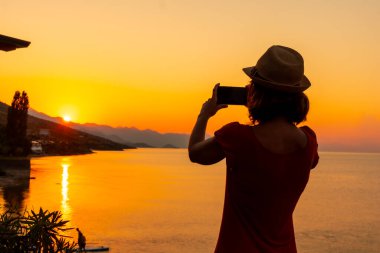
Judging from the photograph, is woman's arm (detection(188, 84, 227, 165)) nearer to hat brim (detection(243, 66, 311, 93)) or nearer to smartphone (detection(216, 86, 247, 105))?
smartphone (detection(216, 86, 247, 105))

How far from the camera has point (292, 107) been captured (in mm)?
2566

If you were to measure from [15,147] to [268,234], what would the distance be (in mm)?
39748

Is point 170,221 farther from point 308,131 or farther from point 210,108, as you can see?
point 210,108

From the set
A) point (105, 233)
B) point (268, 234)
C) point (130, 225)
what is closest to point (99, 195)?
point (130, 225)

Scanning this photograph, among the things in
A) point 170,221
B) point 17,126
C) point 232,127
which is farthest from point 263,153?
point 17,126

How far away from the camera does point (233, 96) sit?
2602 mm

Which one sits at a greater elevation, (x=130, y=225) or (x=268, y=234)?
(x=268, y=234)

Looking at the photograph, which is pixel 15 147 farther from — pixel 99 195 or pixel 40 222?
pixel 40 222

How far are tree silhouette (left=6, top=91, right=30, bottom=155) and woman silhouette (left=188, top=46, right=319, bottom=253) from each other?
129 feet

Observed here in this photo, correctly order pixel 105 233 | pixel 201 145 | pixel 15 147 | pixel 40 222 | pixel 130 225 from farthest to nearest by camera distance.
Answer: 1. pixel 15 147
2. pixel 130 225
3. pixel 105 233
4. pixel 40 222
5. pixel 201 145

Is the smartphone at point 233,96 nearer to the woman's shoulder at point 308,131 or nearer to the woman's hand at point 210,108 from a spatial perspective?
the woman's hand at point 210,108

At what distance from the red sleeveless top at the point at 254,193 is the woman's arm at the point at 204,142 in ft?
0.12

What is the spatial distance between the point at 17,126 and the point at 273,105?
40.7 m

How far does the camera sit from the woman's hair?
252cm
